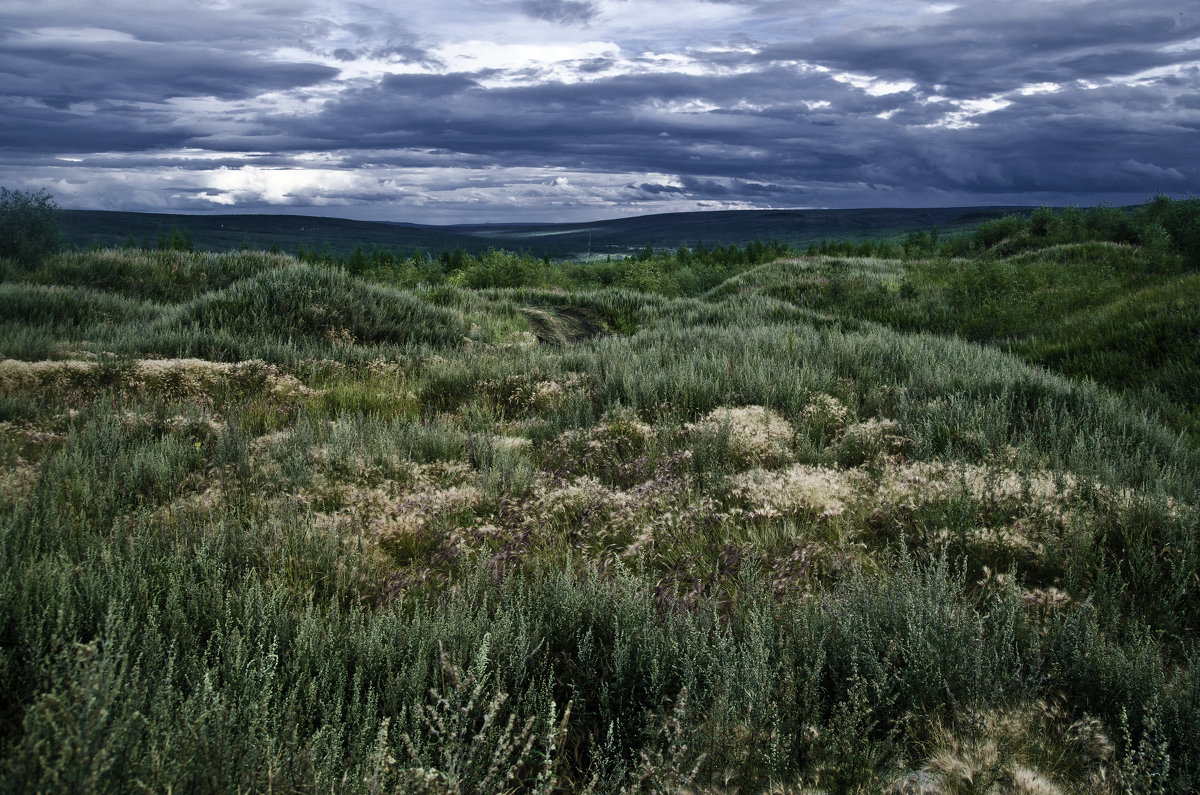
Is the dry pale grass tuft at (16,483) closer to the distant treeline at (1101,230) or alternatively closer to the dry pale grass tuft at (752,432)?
the dry pale grass tuft at (752,432)

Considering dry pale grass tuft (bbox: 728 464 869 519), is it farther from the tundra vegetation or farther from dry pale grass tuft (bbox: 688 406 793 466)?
dry pale grass tuft (bbox: 688 406 793 466)

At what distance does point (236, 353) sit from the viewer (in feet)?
27.5

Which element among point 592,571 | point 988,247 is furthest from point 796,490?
point 988,247

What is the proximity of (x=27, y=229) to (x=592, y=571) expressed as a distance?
17.0 metres

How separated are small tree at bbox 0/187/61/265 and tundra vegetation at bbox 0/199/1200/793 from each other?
6916 millimetres

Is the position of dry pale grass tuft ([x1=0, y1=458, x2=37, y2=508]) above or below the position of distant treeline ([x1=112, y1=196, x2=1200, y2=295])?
below

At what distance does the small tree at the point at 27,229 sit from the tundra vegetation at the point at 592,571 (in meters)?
6.92

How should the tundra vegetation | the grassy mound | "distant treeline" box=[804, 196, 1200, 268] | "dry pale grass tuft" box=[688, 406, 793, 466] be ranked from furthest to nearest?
1. "distant treeline" box=[804, 196, 1200, 268]
2. the grassy mound
3. "dry pale grass tuft" box=[688, 406, 793, 466]
4. the tundra vegetation

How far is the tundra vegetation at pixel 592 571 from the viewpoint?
201cm

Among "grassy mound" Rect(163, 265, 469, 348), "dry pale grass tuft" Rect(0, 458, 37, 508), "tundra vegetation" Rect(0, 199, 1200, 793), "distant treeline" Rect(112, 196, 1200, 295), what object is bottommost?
"tundra vegetation" Rect(0, 199, 1200, 793)

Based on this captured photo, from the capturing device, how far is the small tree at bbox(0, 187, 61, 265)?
1353cm

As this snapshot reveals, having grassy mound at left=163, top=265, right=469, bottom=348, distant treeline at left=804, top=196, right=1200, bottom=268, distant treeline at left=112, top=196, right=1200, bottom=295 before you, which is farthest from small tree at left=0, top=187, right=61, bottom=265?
distant treeline at left=804, top=196, right=1200, bottom=268

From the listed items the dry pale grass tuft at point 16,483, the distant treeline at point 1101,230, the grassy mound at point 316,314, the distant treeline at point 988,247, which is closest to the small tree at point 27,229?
the distant treeline at point 988,247

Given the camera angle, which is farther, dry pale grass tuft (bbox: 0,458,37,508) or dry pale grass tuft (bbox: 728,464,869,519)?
dry pale grass tuft (bbox: 728,464,869,519)
